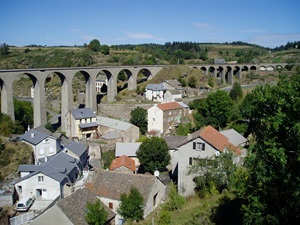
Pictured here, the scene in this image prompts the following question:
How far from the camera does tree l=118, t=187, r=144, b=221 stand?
83.6 ft

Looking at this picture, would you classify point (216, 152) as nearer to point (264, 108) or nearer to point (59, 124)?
point (264, 108)

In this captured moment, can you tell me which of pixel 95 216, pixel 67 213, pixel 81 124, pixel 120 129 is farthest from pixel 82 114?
pixel 95 216

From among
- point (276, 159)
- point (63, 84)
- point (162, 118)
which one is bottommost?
point (162, 118)

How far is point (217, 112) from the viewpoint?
173 feet

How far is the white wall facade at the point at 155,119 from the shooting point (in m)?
56.5

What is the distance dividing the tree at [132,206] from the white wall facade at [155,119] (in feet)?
101

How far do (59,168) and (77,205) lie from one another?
822cm

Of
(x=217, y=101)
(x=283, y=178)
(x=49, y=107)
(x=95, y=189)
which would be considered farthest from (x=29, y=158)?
(x=49, y=107)

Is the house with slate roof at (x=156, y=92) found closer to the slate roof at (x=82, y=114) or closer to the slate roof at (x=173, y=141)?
the slate roof at (x=82, y=114)

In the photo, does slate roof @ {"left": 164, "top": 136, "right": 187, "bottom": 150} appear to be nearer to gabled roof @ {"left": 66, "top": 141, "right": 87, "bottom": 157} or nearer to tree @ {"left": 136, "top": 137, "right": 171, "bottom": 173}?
tree @ {"left": 136, "top": 137, "right": 171, "bottom": 173}

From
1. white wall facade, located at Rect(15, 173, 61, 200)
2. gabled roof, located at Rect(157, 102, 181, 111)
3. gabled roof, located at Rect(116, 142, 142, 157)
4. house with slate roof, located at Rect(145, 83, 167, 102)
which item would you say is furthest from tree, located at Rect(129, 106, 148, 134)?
white wall facade, located at Rect(15, 173, 61, 200)

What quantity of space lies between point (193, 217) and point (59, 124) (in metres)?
50.8

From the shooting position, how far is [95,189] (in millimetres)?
29469

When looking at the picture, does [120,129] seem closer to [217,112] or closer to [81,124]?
[81,124]
